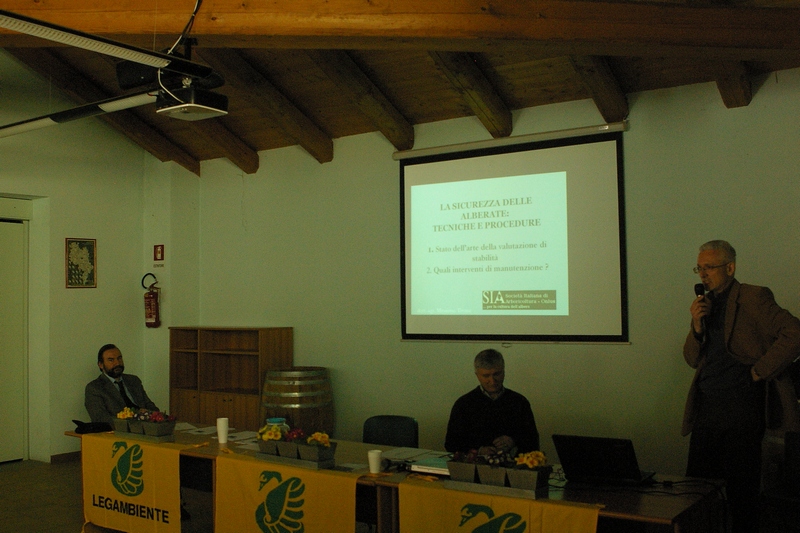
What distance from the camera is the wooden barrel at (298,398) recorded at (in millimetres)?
6180

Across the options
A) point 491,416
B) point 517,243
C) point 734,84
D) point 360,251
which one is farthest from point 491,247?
point 734,84

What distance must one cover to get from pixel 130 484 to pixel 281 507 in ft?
3.77

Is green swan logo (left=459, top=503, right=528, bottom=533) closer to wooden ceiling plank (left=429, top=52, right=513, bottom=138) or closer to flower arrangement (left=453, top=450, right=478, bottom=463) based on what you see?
flower arrangement (left=453, top=450, right=478, bottom=463)

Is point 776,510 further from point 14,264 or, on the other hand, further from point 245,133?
point 14,264

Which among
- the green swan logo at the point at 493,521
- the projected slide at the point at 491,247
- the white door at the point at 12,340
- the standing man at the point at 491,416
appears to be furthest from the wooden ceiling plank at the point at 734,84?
the white door at the point at 12,340

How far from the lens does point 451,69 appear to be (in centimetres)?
505

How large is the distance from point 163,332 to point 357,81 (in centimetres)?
376

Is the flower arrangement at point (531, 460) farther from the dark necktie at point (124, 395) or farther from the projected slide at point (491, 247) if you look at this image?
the dark necktie at point (124, 395)

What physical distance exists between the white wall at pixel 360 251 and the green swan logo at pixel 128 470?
2.57 metres

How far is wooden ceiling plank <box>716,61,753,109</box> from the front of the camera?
182 inches

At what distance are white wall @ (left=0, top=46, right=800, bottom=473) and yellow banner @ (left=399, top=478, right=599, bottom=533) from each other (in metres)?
2.53

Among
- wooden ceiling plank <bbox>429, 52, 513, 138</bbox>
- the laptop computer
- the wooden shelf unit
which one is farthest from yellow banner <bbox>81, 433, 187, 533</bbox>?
wooden ceiling plank <bbox>429, 52, 513, 138</bbox>

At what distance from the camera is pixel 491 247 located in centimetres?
575

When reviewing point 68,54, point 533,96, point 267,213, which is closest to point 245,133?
point 267,213
